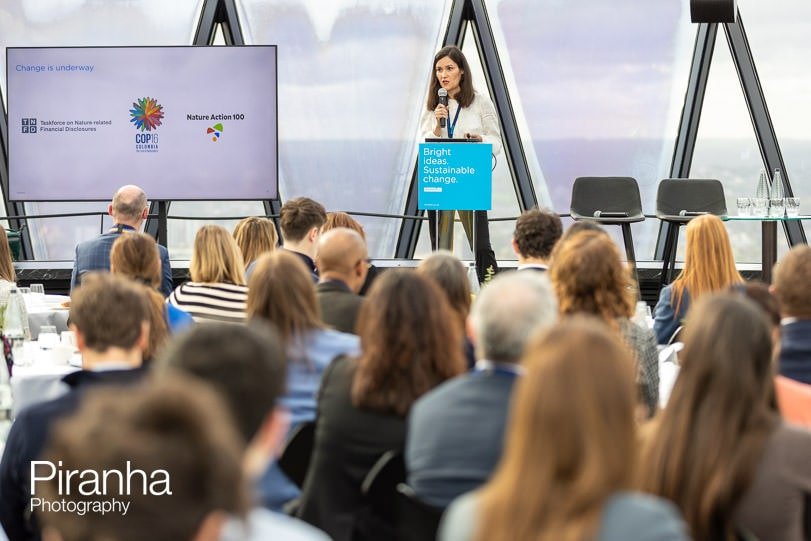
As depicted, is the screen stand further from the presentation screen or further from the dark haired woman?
the dark haired woman

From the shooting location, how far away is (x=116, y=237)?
612 cm

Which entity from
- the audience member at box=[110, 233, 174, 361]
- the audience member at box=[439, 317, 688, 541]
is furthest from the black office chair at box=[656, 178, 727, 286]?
the audience member at box=[439, 317, 688, 541]

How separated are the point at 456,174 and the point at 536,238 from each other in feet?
6.74

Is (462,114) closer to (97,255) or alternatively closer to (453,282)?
(97,255)

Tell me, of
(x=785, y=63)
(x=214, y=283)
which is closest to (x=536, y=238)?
(x=214, y=283)

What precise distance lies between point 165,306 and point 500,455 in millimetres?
2243

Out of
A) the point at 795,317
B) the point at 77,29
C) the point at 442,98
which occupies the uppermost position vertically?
the point at 77,29

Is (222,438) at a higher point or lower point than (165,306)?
higher

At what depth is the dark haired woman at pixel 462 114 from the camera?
745 centimetres

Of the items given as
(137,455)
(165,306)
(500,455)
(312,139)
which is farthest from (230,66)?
(137,455)

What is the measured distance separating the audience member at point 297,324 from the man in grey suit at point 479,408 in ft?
2.56

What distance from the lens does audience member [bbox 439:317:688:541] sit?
1501 mm

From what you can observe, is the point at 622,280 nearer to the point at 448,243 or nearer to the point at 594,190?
the point at 448,243

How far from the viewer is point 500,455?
232cm
